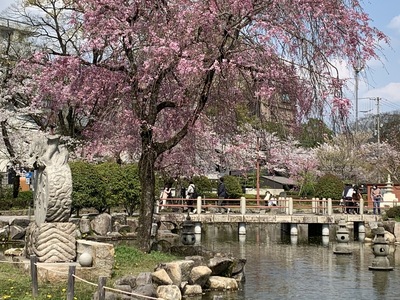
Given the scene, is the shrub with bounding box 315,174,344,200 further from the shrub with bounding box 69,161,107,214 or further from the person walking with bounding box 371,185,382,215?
the shrub with bounding box 69,161,107,214

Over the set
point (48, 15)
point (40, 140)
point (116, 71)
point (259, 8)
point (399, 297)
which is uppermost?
point (48, 15)

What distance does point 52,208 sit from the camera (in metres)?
12.7

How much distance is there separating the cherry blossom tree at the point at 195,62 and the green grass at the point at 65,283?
1175mm

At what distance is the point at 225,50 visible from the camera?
47.9 ft

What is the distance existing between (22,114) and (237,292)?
19598 millimetres

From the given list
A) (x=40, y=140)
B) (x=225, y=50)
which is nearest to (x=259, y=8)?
(x=225, y=50)

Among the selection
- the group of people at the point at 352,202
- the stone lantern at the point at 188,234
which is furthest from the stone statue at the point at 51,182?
the group of people at the point at 352,202

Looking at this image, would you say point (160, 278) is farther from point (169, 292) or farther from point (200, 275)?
point (200, 275)

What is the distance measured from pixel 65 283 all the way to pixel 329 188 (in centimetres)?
3122

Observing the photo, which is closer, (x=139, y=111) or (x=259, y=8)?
(x=259, y=8)

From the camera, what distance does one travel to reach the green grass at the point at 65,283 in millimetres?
10352

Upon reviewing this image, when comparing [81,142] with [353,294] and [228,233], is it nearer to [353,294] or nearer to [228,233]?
[228,233]

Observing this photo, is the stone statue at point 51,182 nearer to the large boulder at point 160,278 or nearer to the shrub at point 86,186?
the large boulder at point 160,278

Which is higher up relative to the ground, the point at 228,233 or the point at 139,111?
the point at 139,111
